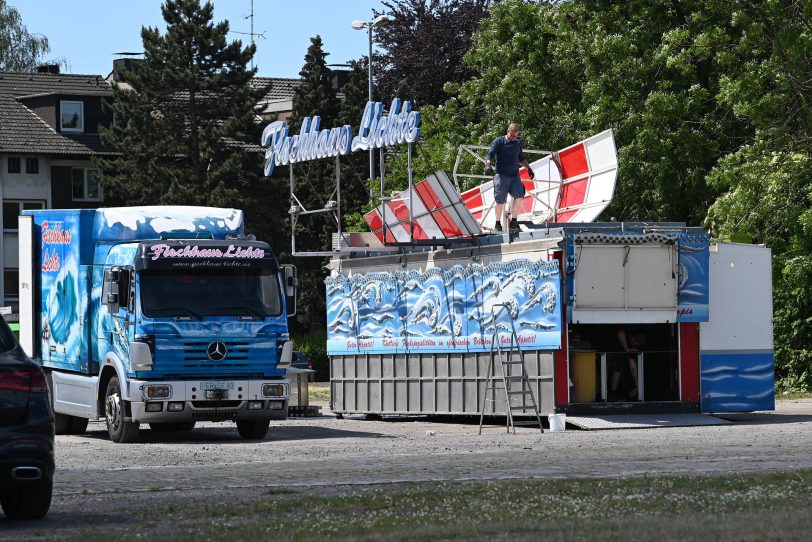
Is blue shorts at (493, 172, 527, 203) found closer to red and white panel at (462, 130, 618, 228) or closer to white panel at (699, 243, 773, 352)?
red and white panel at (462, 130, 618, 228)

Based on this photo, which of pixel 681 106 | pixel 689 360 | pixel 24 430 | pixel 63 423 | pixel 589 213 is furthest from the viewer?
pixel 681 106

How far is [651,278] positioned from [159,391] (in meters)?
8.00

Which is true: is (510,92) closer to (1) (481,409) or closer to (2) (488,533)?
(1) (481,409)

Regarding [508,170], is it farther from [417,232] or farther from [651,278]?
[651,278]

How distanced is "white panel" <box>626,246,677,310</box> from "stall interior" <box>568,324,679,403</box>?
0.96m

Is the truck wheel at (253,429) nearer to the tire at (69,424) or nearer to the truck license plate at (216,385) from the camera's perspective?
the truck license plate at (216,385)

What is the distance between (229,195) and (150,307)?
4321cm

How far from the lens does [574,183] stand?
96.9 feet

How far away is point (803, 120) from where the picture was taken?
35562 mm

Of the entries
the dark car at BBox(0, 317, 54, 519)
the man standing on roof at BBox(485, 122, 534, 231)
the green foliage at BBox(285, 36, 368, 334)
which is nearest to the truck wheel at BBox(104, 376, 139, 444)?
the man standing on roof at BBox(485, 122, 534, 231)

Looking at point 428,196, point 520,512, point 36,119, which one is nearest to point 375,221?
point 428,196

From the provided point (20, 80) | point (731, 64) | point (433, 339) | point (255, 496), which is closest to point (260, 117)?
point (20, 80)

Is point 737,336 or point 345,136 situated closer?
point 737,336

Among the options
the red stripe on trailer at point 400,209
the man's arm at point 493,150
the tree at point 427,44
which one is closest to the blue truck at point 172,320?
the man's arm at point 493,150
